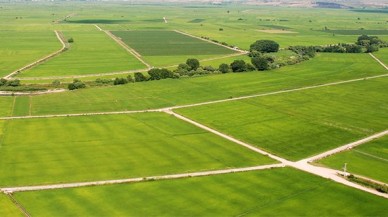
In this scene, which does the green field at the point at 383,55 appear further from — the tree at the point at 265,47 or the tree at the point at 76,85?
the tree at the point at 76,85

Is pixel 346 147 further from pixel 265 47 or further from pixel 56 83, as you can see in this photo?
pixel 265 47

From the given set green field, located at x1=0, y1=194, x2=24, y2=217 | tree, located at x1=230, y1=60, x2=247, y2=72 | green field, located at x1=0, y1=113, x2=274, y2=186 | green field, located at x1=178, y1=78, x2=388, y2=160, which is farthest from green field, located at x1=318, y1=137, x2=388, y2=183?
tree, located at x1=230, y1=60, x2=247, y2=72

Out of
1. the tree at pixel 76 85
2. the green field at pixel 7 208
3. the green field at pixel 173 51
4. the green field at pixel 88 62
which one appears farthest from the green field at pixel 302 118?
the green field at pixel 173 51

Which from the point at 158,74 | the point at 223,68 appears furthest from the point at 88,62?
the point at 223,68

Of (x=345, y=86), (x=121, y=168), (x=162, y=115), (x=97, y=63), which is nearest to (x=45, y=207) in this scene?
(x=121, y=168)

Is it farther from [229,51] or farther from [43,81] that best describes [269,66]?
[43,81]

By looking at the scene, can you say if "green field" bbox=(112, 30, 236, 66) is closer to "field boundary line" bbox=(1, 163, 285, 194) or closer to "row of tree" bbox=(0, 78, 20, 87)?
"row of tree" bbox=(0, 78, 20, 87)
